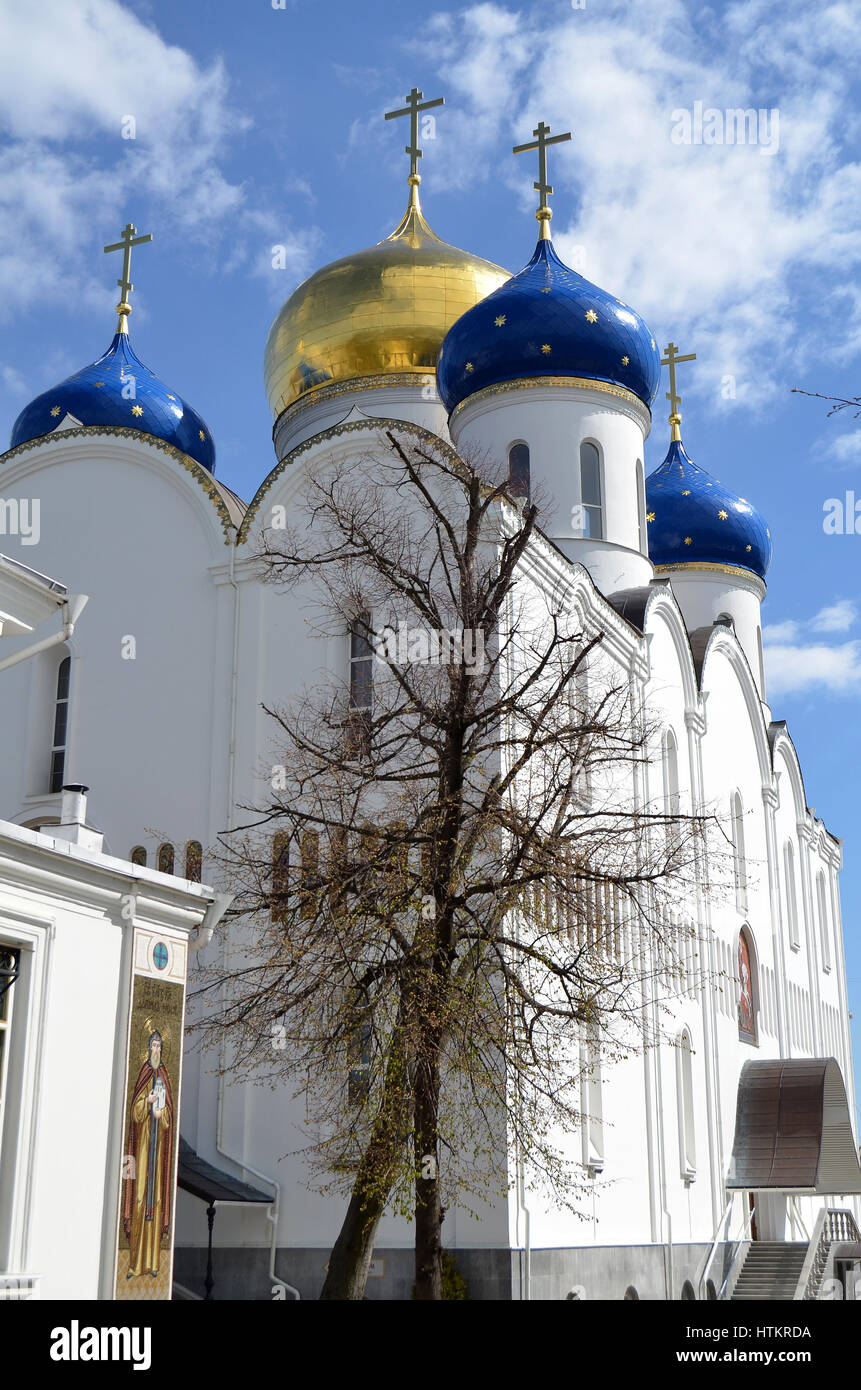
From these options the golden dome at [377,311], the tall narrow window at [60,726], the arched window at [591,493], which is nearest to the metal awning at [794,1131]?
the arched window at [591,493]

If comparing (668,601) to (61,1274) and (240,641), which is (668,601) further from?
(61,1274)

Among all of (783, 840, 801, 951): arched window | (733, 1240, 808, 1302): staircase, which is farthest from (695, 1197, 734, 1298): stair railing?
(783, 840, 801, 951): arched window

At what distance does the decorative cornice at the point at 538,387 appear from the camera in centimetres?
1820

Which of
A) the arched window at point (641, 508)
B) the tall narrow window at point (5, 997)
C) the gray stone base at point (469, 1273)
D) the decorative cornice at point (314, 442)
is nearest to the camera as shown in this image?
the tall narrow window at point (5, 997)

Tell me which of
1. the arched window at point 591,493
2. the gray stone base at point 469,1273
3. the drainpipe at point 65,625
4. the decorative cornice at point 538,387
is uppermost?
the decorative cornice at point 538,387

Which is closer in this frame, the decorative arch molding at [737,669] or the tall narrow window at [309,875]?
the tall narrow window at [309,875]

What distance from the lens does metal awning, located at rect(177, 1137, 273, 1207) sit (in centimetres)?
1252

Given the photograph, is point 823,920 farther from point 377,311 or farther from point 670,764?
point 377,311

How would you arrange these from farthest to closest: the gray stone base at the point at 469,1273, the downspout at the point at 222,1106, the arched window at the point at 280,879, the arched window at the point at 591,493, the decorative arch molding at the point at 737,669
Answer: the decorative arch molding at the point at 737,669, the arched window at the point at 591,493, the downspout at the point at 222,1106, the gray stone base at the point at 469,1273, the arched window at the point at 280,879

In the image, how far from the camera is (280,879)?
11805 millimetres

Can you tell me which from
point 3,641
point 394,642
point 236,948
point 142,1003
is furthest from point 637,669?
point 142,1003

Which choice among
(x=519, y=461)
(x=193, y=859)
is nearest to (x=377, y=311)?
(x=519, y=461)

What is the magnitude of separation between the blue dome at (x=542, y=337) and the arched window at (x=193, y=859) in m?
7.09

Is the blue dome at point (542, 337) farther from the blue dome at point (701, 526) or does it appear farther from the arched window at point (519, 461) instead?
the blue dome at point (701, 526)
